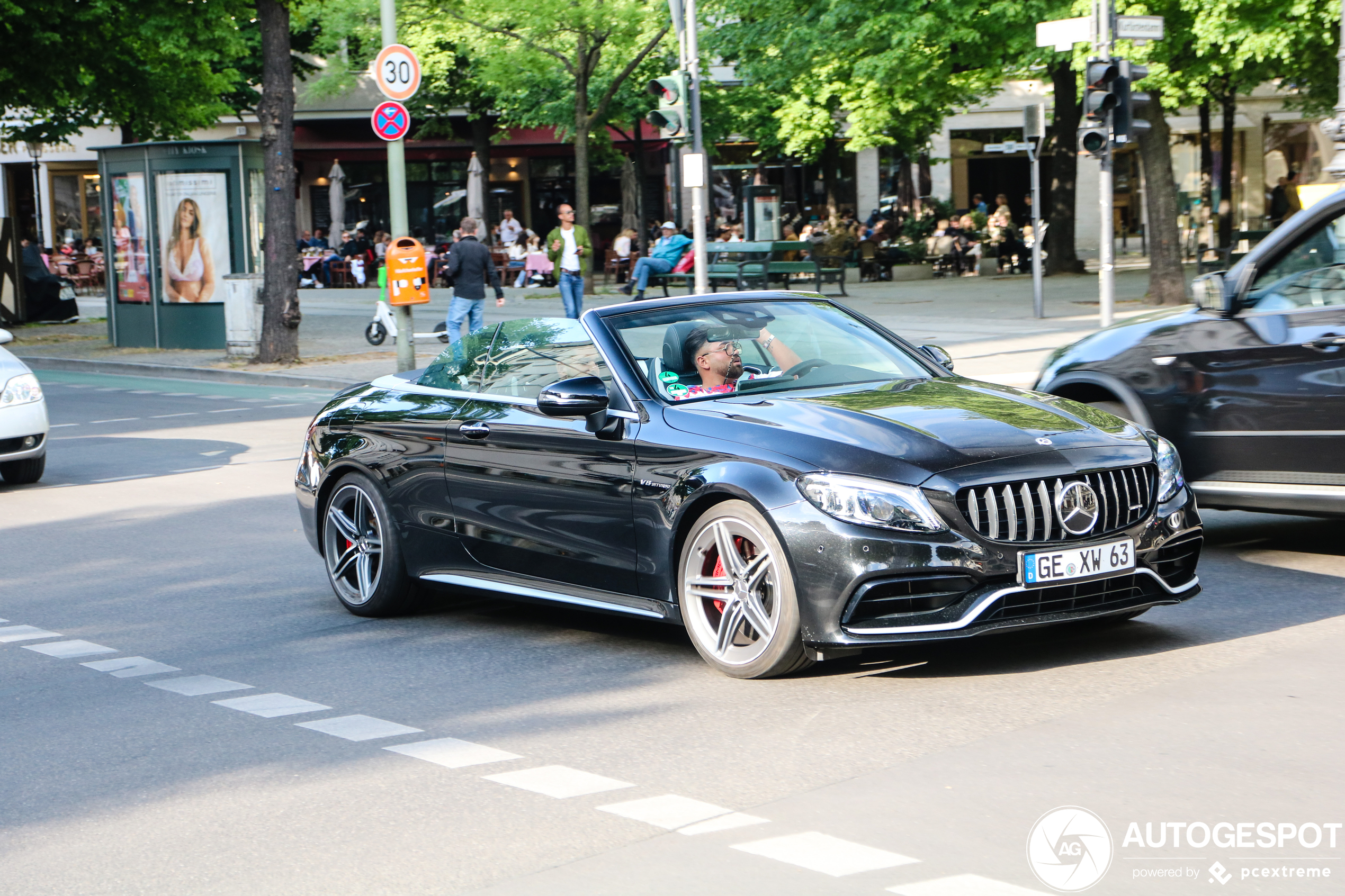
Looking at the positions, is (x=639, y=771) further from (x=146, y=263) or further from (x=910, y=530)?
(x=146, y=263)

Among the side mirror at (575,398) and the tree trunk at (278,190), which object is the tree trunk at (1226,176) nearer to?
the tree trunk at (278,190)

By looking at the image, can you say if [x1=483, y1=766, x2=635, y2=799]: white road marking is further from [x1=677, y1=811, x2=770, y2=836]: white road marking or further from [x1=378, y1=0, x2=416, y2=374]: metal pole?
[x1=378, y1=0, x2=416, y2=374]: metal pole

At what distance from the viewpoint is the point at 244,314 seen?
23.9 metres

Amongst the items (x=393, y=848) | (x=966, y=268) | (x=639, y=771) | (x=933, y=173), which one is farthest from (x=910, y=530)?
(x=933, y=173)

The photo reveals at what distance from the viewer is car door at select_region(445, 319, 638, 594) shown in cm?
650

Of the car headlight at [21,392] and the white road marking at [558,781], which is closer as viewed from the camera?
the white road marking at [558,781]

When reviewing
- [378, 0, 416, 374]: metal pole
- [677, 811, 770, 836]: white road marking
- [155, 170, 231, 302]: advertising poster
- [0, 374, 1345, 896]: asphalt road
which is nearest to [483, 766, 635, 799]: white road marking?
[0, 374, 1345, 896]: asphalt road

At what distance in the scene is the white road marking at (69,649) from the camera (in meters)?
7.14

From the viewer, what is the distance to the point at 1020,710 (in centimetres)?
553

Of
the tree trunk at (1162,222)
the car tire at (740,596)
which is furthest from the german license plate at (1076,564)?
the tree trunk at (1162,222)

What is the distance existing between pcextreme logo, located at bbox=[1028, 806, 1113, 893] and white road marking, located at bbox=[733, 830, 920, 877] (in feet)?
1.03

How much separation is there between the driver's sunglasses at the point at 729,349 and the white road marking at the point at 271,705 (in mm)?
2007

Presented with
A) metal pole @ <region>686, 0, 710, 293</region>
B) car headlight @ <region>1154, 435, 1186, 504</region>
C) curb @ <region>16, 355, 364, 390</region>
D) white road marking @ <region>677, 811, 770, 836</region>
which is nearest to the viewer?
white road marking @ <region>677, 811, 770, 836</region>

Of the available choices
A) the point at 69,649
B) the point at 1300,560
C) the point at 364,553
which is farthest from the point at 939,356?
the point at 69,649
